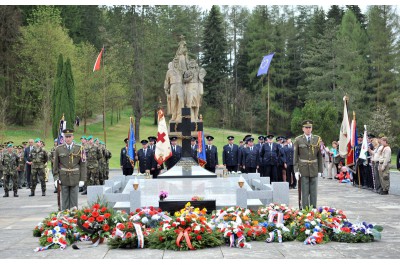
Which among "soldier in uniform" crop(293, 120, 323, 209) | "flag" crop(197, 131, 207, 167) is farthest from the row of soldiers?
"soldier in uniform" crop(293, 120, 323, 209)

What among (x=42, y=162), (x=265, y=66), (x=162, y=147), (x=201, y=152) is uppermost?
(x=265, y=66)

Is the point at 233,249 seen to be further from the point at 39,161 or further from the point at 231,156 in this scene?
the point at 231,156

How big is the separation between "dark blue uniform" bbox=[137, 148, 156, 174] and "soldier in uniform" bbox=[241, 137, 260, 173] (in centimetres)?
361

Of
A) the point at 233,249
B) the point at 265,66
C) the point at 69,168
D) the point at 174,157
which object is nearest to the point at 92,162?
the point at 174,157

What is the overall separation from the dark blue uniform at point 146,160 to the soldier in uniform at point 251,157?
11.9 ft

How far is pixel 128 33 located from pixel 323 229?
47281 mm

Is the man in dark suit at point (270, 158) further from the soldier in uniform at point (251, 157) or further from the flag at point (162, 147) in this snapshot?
the flag at point (162, 147)

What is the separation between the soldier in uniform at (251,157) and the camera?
20609mm

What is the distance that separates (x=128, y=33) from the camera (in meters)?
54.5

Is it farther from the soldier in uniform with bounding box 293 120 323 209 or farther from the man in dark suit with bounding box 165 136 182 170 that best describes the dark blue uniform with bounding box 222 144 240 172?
the soldier in uniform with bounding box 293 120 323 209

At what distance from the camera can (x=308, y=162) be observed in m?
12.4

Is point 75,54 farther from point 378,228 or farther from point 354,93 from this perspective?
point 378,228

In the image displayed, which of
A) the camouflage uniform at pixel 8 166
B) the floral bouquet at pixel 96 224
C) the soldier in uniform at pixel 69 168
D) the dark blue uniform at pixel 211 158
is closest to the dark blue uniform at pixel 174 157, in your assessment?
the dark blue uniform at pixel 211 158

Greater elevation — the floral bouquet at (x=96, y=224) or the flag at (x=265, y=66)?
the flag at (x=265, y=66)
